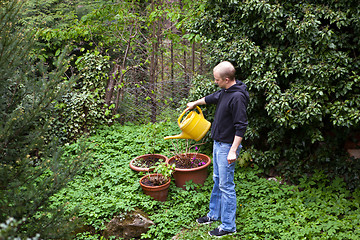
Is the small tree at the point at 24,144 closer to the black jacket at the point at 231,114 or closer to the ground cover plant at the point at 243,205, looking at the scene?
the ground cover plant at the point at 243,205

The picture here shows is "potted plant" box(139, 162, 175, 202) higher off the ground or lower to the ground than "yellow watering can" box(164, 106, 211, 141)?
lower

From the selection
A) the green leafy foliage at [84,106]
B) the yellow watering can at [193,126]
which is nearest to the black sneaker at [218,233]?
the yellow watering can at [193,126]

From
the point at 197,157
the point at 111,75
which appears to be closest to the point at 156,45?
the point at 111,75

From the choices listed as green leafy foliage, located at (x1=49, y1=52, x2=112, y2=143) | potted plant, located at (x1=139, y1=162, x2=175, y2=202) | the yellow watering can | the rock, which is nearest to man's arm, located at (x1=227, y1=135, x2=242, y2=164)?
the yellow watering can

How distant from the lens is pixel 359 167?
13.1ft

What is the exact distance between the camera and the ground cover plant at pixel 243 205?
3.30m

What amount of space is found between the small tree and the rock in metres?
1.42

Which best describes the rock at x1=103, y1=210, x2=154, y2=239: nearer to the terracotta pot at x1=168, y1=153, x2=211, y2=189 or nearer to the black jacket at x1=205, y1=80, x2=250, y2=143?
the terracotta pot at x1=168, y1=153, x2=211, y2=189

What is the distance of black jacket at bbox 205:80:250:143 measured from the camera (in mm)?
2939

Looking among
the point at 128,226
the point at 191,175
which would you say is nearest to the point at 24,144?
the point at 128,226

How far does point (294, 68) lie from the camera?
391 centimetres

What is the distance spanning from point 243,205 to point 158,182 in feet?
3.97

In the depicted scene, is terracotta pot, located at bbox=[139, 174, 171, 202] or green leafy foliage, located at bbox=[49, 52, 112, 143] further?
green leafy foliage, located at bbox=[49, 52, 112, 143]

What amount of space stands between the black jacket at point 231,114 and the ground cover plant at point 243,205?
1175 mm
